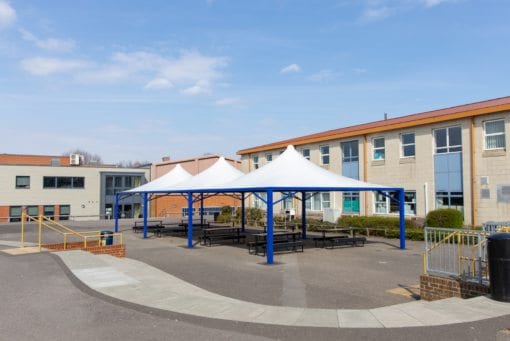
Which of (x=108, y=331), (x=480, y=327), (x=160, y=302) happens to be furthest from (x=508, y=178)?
(x=108, y=331)

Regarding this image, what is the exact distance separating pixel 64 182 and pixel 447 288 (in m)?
45.9

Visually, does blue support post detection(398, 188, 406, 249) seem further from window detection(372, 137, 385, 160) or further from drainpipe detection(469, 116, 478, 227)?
window detection(372, 137, 385, 160)

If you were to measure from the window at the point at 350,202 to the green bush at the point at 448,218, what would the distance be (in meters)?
7.70

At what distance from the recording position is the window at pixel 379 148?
2653cm

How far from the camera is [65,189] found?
47312 mm

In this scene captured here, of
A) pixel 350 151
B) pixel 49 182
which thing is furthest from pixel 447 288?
pixel 49 182

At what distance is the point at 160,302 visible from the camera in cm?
797

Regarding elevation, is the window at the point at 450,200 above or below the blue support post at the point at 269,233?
above

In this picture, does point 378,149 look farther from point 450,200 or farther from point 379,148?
point 450,200

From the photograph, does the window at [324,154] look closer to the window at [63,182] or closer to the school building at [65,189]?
the school building at [65,189]

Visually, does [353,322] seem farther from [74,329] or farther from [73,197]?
[73,197]

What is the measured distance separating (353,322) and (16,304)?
19.9ft

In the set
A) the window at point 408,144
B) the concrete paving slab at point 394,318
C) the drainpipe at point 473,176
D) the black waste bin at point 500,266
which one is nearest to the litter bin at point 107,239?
the concrete paving slab at point 394,318

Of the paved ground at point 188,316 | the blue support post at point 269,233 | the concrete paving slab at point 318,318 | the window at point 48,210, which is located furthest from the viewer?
the window at point 48,210
